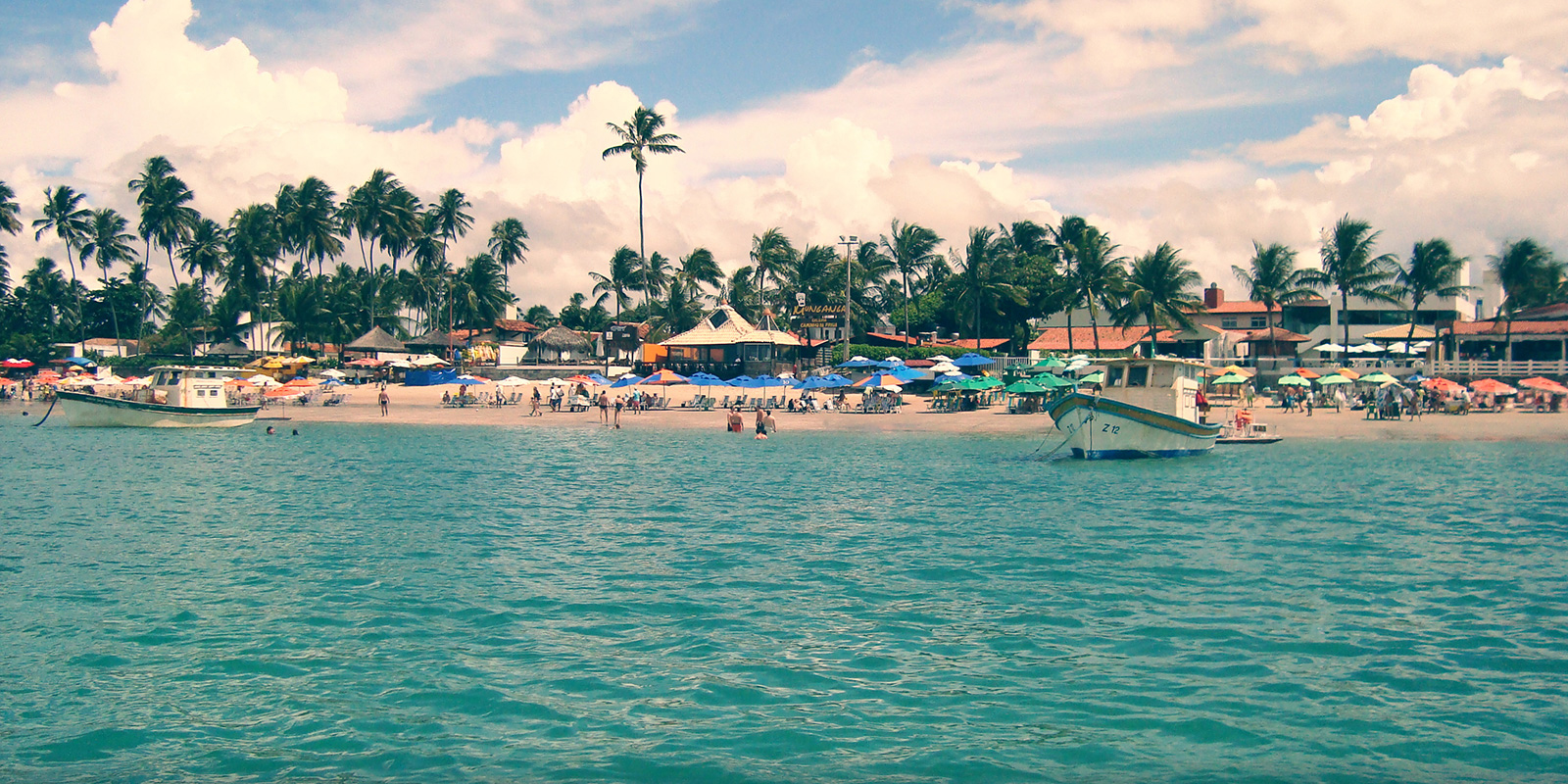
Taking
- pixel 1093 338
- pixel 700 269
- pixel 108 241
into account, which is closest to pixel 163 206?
pixel 108 241

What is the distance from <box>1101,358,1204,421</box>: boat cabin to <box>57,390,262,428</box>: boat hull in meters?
36.3

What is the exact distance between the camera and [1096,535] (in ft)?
62.2

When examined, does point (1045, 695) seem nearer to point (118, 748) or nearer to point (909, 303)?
point (118, 748)

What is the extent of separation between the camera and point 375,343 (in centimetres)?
7425

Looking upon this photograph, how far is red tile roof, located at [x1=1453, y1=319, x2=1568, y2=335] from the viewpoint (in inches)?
2392

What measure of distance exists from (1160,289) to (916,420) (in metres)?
26.8

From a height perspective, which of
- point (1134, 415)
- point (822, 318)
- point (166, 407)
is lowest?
point (1134, 415)

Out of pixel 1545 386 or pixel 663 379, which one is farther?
pixel 663 379

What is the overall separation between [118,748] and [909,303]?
78137 millimetres

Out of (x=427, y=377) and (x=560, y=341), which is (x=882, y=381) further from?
(x=560, y=341)

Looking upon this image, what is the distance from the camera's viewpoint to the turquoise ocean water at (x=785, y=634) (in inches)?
343

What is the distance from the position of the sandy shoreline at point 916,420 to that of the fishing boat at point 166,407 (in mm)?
3490

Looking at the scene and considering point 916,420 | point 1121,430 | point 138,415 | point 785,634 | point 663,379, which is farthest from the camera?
point 663,379

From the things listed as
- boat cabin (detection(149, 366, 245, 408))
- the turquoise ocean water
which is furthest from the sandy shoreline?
the turquoise ocean water
